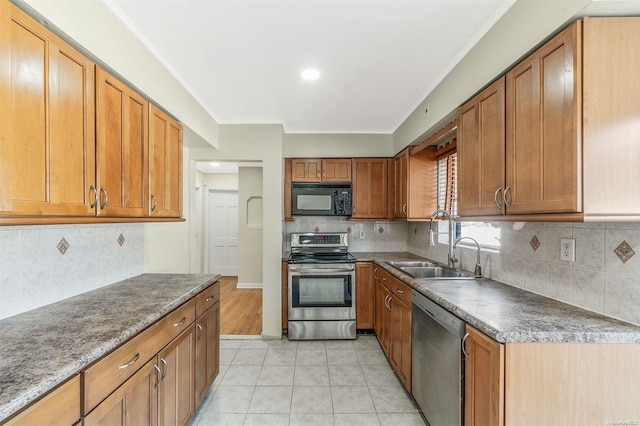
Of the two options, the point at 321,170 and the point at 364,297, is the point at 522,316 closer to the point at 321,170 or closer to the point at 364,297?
the point at 364,297

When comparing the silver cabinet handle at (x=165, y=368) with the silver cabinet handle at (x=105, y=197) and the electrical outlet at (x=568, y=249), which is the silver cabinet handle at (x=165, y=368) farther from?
the electrical outlet at (x=568, y=249)

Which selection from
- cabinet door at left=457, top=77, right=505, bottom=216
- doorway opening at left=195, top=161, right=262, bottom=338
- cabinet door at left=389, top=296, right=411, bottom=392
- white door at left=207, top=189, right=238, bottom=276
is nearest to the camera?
cabinet door at left=457, top=77, right=505, bottom=216

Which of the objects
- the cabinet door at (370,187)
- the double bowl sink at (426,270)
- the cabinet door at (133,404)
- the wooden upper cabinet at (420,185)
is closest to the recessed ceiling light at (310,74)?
the wooden upper cabinet at (420,185)

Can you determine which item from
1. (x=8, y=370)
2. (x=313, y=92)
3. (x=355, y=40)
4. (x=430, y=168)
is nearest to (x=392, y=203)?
(x=430, y=168)

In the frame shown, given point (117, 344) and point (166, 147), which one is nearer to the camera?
point (117, 344)

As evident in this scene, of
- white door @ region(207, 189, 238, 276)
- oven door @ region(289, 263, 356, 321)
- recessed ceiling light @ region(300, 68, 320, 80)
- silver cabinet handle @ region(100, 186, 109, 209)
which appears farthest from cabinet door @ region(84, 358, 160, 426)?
white door @ region(207, 189, 238, 276)

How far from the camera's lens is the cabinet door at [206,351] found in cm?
190

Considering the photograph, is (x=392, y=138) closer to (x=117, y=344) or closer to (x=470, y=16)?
(x=470, y=16)

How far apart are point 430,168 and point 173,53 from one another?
2679 mm

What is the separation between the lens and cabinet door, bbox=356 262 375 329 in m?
3.30

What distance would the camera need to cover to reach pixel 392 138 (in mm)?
3688

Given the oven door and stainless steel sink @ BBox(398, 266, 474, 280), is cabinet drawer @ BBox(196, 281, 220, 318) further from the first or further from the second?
stainless steel sink @ BBox(398, 266, 474, 280)

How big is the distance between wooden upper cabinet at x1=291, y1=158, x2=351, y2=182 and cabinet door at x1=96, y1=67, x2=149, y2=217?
78.7 inches

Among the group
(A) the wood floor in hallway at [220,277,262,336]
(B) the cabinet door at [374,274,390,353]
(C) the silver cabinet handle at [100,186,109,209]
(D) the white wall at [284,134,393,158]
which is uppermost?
(D) the white wall at [284,134,393,158]
